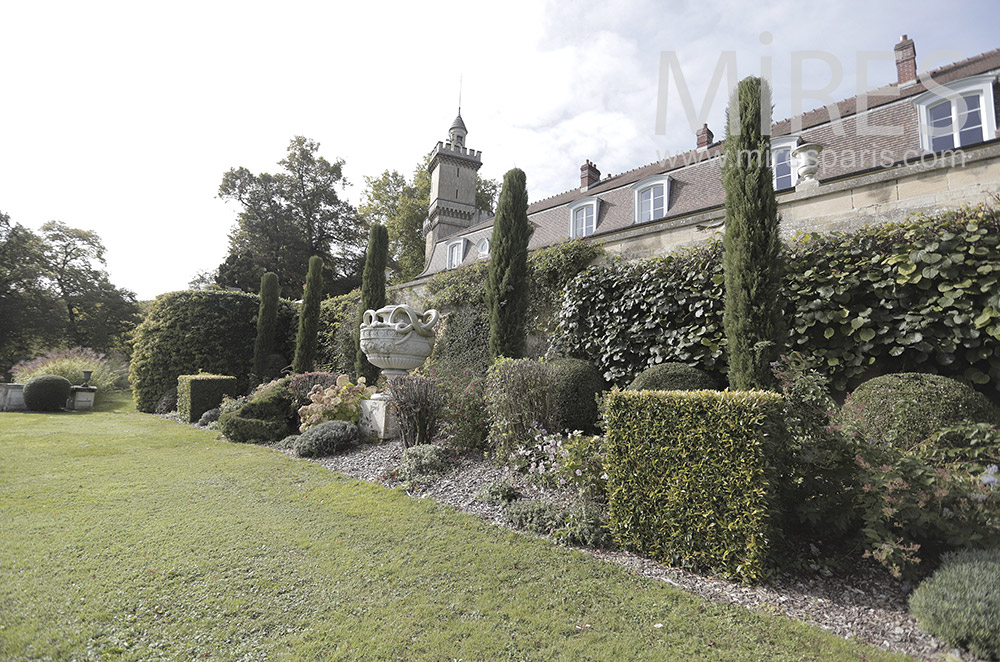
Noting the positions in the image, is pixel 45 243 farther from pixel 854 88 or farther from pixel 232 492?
pixel 854 88

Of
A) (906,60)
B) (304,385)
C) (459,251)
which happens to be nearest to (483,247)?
(459,251)

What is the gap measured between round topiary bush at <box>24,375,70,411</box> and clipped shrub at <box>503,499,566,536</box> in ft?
47.2

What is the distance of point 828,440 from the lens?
3.04 meters

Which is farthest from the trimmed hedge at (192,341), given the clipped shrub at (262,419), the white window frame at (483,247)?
the white window frame at (483,247)

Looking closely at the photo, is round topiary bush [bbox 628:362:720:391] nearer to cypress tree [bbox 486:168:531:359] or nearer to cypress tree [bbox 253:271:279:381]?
cypress tree [bbox 486:168:531:359]

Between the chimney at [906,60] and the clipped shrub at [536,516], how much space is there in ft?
44.6

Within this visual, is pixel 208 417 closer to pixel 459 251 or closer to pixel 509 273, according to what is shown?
pixel 509 273

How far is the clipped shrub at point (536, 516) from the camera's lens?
355 cm

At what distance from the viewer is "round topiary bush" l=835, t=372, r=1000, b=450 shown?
3602 millimetres

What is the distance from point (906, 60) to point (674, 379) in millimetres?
12018

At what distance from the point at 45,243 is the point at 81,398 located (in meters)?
17.2

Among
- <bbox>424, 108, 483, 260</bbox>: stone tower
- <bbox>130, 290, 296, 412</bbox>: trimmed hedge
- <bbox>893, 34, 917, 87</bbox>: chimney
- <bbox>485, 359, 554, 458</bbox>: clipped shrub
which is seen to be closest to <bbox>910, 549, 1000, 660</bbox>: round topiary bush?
<bbox>485, 359, 554, 458</bbox>: clipped shrub

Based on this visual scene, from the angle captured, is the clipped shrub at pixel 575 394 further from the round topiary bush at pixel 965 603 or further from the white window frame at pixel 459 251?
the white window frame at pixel 459 251

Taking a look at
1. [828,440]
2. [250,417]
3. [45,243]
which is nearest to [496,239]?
[250,417]
